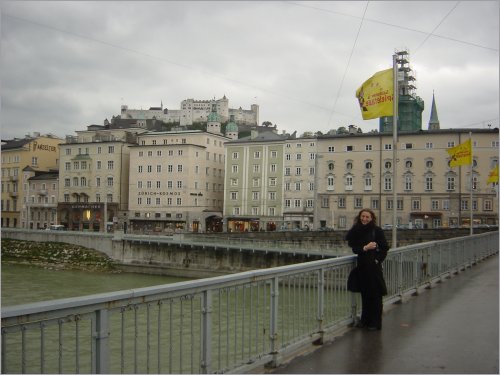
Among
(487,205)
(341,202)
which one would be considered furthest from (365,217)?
(341,202)

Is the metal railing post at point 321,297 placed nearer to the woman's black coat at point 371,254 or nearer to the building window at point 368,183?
the woman's black coat at point 371,254

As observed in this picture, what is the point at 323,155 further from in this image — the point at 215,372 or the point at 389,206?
the point at 215,372

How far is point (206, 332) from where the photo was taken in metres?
5.11

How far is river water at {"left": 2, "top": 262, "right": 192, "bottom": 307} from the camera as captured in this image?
33.8m

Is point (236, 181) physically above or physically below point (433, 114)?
below

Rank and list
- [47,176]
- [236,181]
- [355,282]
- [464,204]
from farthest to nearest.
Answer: [47,176], [236,181], [464,204], [355,282]

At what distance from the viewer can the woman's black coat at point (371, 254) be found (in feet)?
25.2

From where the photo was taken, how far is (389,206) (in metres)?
68.7

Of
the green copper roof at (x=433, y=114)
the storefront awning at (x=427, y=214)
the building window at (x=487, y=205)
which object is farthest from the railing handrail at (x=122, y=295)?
the green copper roof at (x=433, y=114)

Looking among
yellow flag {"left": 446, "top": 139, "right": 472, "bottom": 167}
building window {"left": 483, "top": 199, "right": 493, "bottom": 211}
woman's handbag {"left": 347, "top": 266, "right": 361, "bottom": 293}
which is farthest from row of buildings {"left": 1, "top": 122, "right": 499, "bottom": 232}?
woman's handbag {"left": 347, "top": 266, "right": 361, "bottom": 293}

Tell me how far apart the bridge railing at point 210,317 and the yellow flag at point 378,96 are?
154 inches

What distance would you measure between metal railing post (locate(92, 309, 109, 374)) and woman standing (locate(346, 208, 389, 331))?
4.37 meters

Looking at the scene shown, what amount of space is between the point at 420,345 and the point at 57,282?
4014 centimetres

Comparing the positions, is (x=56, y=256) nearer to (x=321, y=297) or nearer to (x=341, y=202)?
(x=341, y=202)
